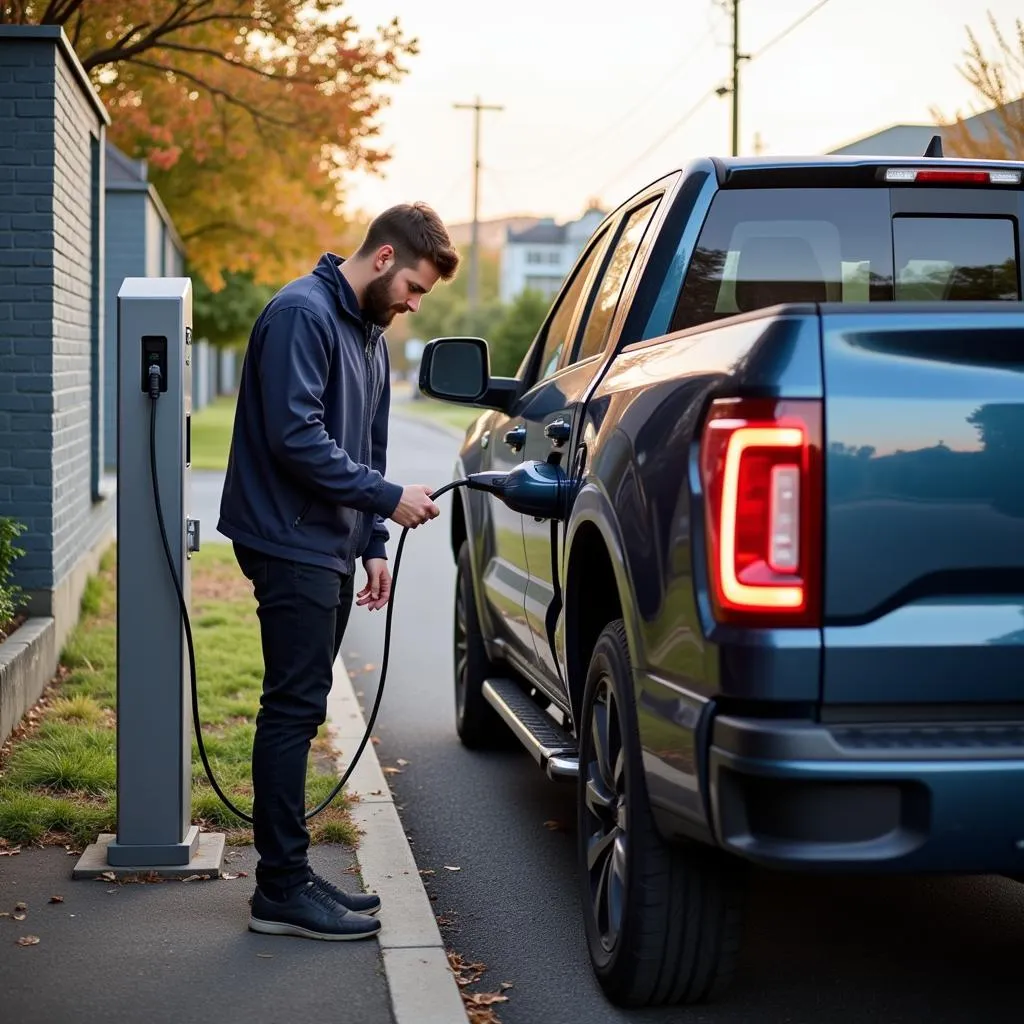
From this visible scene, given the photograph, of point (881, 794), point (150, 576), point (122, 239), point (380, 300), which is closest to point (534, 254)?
point (122, 239)

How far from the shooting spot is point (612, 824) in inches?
163

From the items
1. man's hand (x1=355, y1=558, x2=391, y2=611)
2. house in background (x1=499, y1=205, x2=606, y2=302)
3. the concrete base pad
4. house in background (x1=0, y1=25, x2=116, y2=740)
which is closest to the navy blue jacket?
man's hand (x1=355, y1=558, x2=391, y2=611)

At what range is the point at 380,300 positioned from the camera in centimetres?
457

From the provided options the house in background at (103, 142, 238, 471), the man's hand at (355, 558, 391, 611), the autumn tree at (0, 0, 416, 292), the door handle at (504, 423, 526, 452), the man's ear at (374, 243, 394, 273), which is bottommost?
the man's hand at (355, 558, 391, 611)

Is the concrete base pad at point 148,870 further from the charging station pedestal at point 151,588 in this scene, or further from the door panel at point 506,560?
the door panel at point 506,560

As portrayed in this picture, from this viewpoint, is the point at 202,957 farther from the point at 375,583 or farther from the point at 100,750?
the point at 100,750

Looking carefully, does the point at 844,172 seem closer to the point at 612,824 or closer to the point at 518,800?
the point at 612,824

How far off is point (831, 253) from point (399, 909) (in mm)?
2324

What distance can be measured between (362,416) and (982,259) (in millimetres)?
1985

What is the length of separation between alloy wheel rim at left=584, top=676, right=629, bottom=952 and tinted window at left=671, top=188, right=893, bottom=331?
125cm

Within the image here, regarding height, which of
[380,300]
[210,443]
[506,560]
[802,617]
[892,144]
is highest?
[892,144]

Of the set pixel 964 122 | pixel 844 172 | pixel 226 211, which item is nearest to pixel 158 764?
pixel 844 172

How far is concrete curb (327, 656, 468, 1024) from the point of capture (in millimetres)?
3951

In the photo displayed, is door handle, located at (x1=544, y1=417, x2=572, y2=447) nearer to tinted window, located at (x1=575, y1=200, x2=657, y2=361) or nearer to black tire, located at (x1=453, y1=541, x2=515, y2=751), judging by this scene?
tinted window, located at (x1=575, y1=200, x2=657, y2=361)
